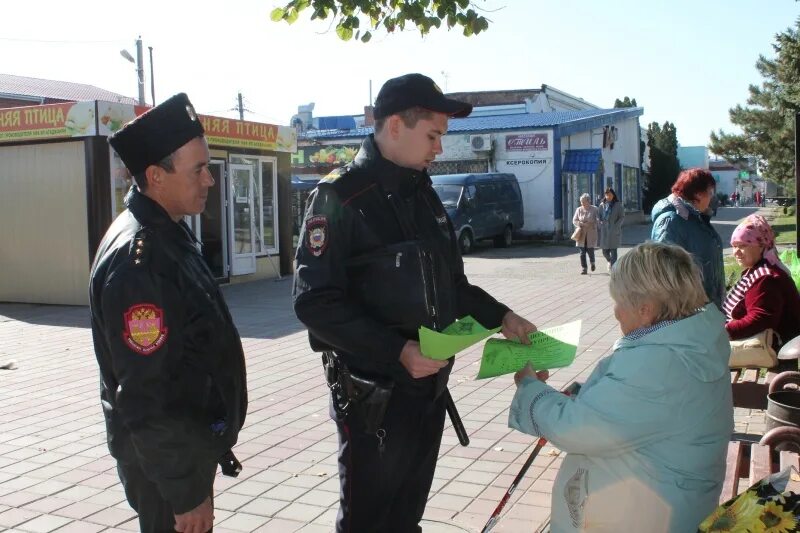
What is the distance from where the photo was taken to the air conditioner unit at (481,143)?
91.4ft

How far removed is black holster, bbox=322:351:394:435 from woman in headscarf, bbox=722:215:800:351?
308cm

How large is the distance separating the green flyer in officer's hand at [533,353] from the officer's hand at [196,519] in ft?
3.10

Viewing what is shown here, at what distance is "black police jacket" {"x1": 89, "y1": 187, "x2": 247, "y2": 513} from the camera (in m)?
2.17

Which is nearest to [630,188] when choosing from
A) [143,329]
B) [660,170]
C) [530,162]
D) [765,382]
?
[660,170]

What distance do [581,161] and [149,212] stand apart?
88.3 ft

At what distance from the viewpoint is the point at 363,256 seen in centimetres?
269

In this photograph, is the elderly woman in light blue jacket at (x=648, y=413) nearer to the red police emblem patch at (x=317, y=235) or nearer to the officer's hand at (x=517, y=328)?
the officer's hand at (x=517, y=328)

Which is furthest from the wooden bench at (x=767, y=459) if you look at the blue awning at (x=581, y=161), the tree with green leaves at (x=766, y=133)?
the blue awning at (x=581, y=161)

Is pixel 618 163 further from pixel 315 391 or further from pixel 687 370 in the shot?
pixel 687 370

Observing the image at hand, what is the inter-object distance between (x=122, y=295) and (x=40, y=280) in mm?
12680

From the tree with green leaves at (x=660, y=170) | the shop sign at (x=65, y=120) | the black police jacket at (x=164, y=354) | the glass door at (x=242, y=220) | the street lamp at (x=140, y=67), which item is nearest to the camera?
the black police jacket at (x=164, y=354)

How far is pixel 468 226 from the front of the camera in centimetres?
2267

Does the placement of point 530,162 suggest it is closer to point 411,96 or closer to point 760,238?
point 760,238

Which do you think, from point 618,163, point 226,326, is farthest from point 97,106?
point 618,163
